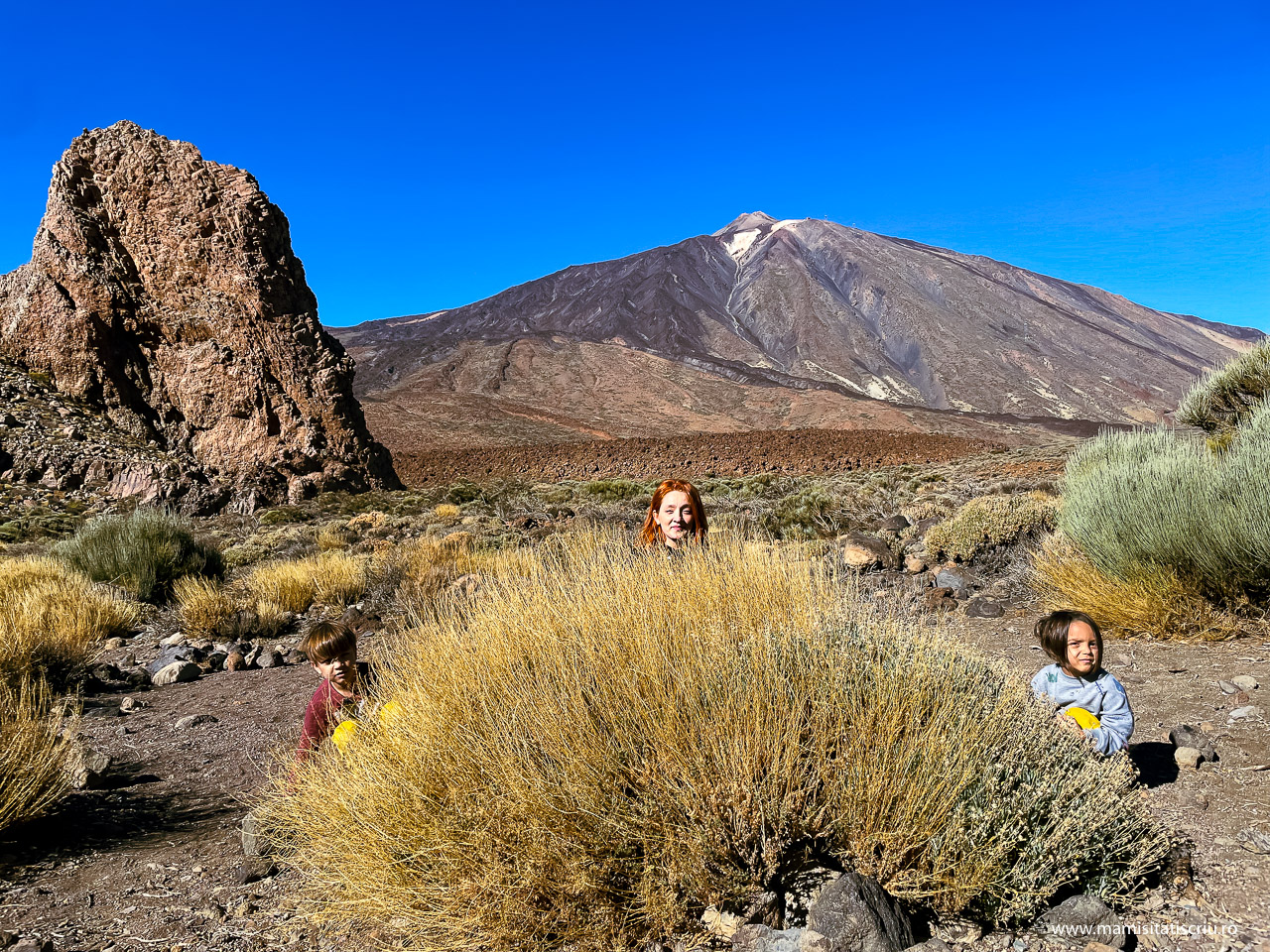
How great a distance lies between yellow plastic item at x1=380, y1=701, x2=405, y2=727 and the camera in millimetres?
2467

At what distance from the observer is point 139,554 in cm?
832

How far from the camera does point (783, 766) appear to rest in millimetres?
1960

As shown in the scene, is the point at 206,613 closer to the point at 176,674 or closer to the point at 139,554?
the point at 176,674

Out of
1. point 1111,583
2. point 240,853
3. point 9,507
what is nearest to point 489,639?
point 240,853

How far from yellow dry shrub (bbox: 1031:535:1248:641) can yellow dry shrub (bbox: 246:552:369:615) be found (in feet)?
21.6

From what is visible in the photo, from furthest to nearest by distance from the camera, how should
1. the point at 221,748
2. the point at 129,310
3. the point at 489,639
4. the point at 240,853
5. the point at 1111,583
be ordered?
the point at 129,310 < the point at 1111,583 < the point at 221,748 < the point at 240,853 < the point at 489,639

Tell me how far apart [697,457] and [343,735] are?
83.9ft

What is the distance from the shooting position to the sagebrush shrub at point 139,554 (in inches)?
324

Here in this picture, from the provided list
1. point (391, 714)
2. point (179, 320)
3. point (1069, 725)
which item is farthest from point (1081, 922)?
point (179, 320)

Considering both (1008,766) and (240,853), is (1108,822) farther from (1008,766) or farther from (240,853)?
(240,853)

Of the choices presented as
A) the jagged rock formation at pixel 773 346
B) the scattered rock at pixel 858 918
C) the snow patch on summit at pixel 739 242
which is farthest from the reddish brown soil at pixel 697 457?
the snow patch on summit at pixel 739 242

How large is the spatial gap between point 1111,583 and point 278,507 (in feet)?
43.8

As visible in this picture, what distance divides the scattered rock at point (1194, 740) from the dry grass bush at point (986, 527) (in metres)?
4.31

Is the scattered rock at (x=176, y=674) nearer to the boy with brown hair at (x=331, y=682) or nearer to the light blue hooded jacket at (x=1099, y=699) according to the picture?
the boy with brown hair at (x=331, y=682)
